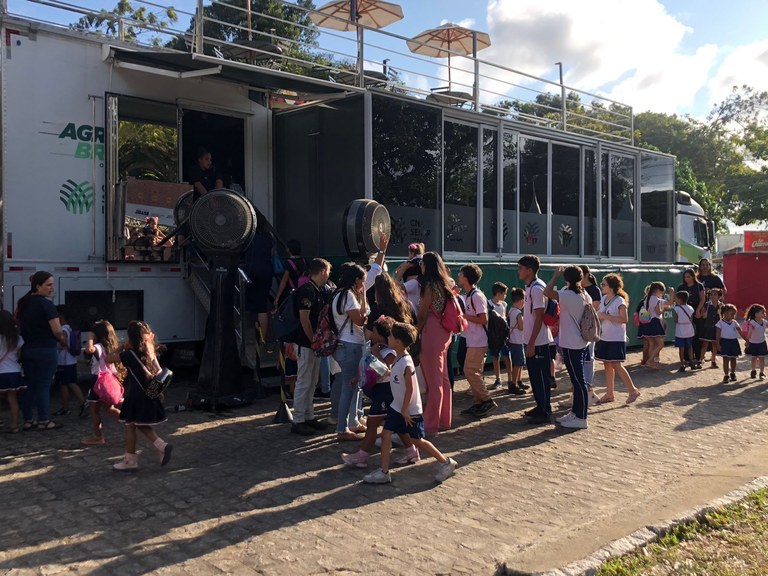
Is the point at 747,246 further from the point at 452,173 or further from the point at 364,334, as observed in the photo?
the point at 364,334

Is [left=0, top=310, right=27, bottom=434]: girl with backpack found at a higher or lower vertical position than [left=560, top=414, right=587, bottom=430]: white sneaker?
higher

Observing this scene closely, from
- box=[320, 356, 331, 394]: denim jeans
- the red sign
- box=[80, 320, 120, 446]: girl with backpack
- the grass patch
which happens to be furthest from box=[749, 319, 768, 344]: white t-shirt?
the red sign

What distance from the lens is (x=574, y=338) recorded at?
7.21m

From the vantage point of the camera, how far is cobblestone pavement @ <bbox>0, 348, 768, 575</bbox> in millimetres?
4105

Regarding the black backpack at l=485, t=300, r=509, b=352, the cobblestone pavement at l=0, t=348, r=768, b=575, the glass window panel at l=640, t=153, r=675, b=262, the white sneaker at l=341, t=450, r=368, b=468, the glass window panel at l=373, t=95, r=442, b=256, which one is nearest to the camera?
the cobblestone pavement at l=0, t=348, r=768, b=575

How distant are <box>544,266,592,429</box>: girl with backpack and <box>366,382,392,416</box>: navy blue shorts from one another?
2441mm

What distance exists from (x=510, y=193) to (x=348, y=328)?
22.0 feet

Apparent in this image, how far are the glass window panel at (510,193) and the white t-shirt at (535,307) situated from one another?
484 cm

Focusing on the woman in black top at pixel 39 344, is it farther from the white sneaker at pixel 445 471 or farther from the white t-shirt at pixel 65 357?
the white sneaker at pixel 445 471

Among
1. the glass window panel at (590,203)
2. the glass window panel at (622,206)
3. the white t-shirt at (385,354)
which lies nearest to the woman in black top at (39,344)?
the white t-shirt at (385,354)

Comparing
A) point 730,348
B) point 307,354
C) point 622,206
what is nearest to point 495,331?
point 307,354

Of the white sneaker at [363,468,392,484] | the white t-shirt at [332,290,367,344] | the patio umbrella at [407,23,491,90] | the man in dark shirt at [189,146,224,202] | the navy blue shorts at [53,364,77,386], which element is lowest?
the white sneaker at [363,468,392,484]

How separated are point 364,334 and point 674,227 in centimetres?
1173

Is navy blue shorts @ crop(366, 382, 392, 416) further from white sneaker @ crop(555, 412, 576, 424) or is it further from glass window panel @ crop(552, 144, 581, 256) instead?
glass window panel @ crop(552, 144, 581, 256)
